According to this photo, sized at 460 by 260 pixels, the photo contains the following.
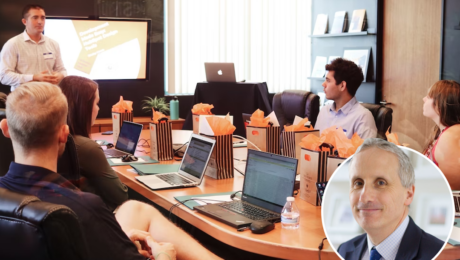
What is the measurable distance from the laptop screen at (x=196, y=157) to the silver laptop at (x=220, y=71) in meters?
2.96

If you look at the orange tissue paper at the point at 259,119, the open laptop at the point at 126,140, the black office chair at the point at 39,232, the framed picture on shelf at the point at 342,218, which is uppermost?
the framed picture on shelf at the point at 342,218

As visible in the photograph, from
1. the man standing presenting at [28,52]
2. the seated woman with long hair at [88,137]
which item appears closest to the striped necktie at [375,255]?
the seated woman with long hair at [88,137]

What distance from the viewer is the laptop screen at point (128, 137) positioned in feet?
10.5

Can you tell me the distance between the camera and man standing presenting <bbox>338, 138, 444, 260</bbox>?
1.65 ft

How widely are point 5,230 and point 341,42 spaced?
210 inches

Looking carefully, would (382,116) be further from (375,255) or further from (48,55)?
(48,55)

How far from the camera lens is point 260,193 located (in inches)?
76.3

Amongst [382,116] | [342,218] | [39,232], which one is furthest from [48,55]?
[342,218]

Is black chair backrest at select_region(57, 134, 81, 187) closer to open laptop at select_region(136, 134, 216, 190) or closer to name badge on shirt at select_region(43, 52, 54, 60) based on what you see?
open laptop at select_region(136, 134, 216, 190)

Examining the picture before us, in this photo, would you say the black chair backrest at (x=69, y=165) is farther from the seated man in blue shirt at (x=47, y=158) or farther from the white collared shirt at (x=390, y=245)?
the white collared shirt at (x=390, y=245)

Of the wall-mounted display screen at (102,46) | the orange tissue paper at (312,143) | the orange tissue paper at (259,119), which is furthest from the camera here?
the wall-mounted display screen at (102,46)

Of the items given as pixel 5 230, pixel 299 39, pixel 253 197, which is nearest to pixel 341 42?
pixel 299 39

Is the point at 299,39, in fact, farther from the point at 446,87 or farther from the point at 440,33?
the point at 446,87

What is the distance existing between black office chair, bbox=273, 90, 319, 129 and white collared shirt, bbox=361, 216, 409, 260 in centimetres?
316
